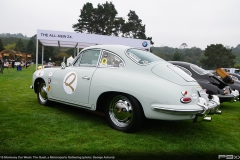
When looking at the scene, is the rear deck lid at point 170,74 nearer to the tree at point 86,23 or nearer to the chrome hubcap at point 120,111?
the chrome hubcap at point 120,111

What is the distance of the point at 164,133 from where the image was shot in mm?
3488

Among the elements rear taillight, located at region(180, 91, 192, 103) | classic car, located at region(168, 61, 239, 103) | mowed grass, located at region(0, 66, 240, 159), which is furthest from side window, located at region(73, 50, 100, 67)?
classic car, located at region(168, 61, 239, 103)

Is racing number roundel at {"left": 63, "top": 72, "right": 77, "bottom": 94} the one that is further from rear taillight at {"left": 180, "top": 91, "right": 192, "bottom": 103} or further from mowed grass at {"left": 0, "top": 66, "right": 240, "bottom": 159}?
rear taillight at {"left": 180, "top": 91, "right": 192, "bottom": 103}

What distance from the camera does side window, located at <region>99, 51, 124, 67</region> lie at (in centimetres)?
366

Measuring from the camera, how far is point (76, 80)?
13.1ft

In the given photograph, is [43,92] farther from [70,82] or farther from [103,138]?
[103,138]

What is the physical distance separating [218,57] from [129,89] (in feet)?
226

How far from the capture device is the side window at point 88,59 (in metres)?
4.03

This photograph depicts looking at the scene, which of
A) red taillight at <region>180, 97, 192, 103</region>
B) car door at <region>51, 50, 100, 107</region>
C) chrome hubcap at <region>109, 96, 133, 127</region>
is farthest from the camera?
car door at <region>51, 50, 100, 107</region>

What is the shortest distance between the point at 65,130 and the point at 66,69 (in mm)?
1512

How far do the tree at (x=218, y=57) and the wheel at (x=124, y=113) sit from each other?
222ft

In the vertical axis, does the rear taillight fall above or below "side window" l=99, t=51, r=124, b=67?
below

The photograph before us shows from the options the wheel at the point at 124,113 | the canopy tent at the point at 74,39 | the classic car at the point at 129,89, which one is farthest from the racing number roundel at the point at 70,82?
the canopy tent at the point at 74,39

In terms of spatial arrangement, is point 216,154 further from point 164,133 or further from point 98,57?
point 98,57
